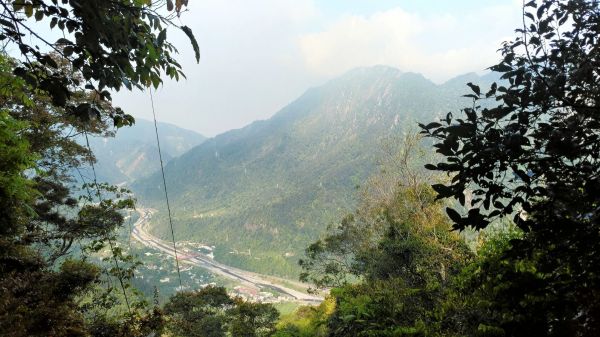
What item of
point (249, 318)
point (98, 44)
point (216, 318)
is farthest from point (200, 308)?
point (98, 44)

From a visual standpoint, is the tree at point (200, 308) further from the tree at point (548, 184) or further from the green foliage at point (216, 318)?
the tree at point (548, 184)

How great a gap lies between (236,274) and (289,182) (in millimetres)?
60341

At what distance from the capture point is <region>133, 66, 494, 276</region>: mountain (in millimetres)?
105125

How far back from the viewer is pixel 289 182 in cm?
14650

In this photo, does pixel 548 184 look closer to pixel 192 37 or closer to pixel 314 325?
pixel 192 37

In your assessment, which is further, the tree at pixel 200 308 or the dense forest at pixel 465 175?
the tree at pixel 200 308

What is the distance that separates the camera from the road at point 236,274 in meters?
78.4

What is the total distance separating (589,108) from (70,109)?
2.69m

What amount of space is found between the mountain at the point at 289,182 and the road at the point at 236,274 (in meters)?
3.50

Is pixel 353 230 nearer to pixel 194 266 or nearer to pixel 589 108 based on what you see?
pixel 589 108

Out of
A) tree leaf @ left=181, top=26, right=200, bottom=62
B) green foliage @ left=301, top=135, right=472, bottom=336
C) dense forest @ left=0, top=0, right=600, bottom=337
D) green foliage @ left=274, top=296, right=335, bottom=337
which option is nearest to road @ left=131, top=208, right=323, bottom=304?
green foliage @ left=274, top=296, right=335, bottom=337

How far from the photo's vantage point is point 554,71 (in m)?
2.13

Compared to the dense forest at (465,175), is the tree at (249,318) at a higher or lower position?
lower

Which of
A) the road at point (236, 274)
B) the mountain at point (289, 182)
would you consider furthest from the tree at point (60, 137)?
the road at point (236, 274)
